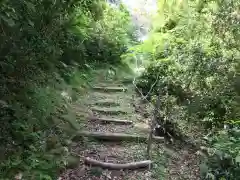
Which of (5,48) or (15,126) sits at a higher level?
(5,48)

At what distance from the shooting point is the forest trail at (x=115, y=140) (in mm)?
4086

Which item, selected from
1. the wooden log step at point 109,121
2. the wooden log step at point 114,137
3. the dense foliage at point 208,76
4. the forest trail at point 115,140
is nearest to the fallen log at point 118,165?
the forest trail at point 115,140

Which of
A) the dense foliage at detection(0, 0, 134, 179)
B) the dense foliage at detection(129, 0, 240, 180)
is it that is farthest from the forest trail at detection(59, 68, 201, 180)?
the dense foliage at detection(129, 0, 240, 180)

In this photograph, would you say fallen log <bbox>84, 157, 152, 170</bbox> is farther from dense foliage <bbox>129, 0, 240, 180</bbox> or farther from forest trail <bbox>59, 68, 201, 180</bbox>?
dense foliage <bbox>129, 0, 240, 180</bbox>

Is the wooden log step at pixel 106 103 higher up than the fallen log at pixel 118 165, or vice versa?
the wooden log step at pixel 106 103

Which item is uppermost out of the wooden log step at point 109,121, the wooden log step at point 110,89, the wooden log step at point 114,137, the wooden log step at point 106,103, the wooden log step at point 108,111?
the wooden log step at point 110,89

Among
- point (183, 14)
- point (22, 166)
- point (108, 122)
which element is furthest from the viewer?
point (183, 14)

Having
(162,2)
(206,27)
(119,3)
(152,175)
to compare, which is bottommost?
(152,175)

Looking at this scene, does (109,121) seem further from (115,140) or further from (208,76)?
(208,76)

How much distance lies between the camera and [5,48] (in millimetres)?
3396

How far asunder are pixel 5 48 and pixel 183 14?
191 inches

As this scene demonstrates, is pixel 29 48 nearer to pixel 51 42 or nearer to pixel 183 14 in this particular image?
pixel 51 42

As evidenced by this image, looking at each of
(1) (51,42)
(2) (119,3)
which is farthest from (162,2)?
(1) (51,42)

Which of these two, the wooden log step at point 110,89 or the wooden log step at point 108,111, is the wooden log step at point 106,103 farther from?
the wooden log step at point 110,89
